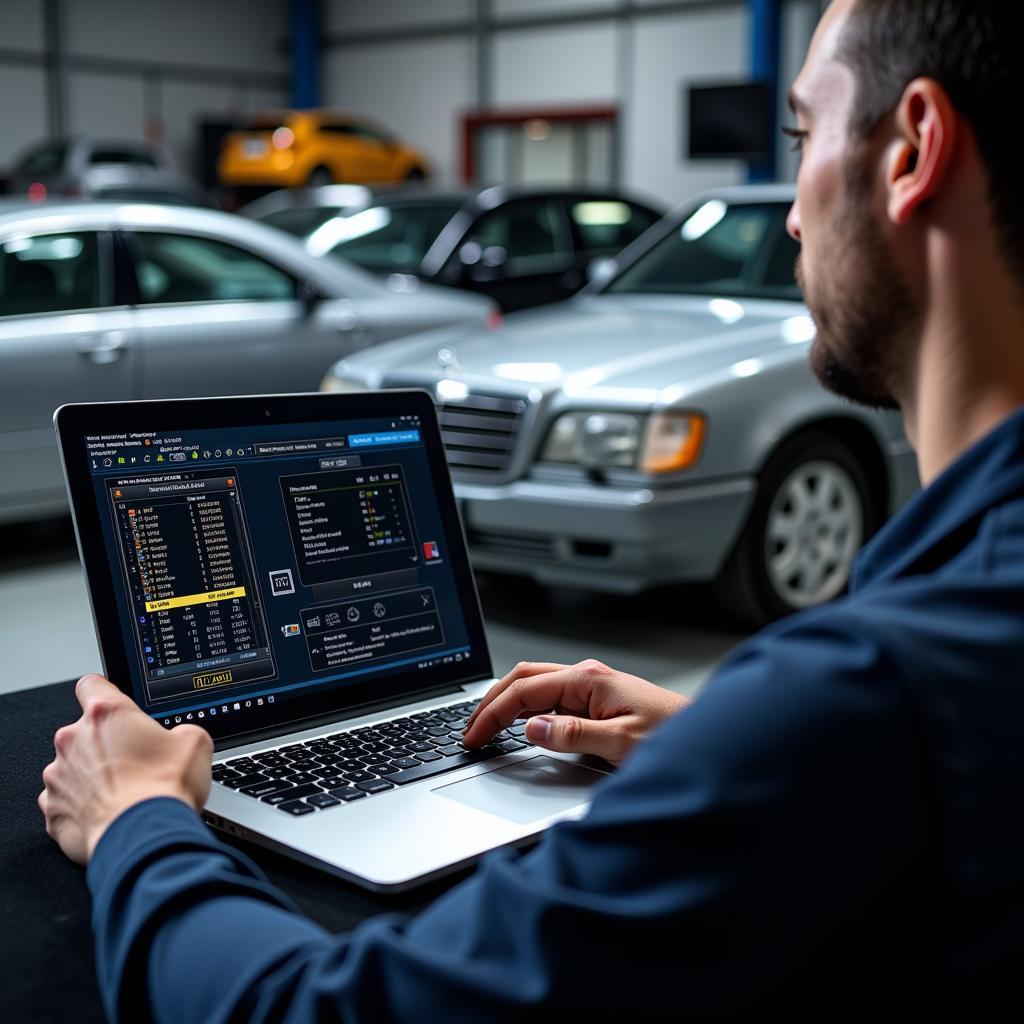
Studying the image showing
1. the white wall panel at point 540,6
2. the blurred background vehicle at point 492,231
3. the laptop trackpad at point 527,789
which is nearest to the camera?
the laptop trackpad at point 527,789

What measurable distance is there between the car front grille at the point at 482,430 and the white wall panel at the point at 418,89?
1680 cm

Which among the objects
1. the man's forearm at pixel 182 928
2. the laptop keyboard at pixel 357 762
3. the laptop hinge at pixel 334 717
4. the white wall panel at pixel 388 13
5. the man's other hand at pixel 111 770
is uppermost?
the white wall panel at pixel 388 13

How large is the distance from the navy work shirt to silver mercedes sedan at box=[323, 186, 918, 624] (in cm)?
317

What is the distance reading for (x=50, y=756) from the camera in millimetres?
1418

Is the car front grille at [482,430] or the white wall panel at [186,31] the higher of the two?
the white wall panel at [186,31]

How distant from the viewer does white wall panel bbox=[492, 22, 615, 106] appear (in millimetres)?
18609

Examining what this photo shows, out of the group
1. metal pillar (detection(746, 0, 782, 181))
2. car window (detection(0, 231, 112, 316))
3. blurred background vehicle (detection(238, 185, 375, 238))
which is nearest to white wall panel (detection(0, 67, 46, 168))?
metal pillar (detection(746, 0, 782, 181))

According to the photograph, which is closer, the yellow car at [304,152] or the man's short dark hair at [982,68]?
the man's short dark hair at [982,68]

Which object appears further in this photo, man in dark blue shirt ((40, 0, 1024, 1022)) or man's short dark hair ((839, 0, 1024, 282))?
man's short dark hair ((839, 0, 1024, 282))

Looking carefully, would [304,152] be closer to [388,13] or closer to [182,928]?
[388,13]

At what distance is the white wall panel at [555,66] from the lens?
61.1ft


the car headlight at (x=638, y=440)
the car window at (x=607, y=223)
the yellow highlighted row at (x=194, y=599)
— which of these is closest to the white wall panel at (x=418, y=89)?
the car window at (x=607, y=223)

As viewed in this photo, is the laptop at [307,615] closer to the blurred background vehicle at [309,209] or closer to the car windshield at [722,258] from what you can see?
the car windshield at [722,258]

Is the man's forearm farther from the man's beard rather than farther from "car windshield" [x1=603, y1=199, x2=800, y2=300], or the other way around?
"car windshield" [x1=603, y1=199, x2=800, y2=300]
